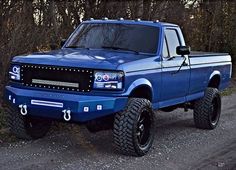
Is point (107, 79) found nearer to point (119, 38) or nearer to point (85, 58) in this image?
point (85, 58)

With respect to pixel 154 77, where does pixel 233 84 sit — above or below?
below

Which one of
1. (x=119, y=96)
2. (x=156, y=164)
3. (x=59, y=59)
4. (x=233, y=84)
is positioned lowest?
(x=233, y=84)

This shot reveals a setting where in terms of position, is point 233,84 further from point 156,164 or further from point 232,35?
point 156,164

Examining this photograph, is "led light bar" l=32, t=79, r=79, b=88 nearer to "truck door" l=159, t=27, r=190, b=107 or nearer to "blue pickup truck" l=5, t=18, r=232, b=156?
"blue pickup truck" l=5, t=18, r=232, b=156

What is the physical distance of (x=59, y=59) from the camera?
261 inches

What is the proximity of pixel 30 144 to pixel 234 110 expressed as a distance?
622 cm

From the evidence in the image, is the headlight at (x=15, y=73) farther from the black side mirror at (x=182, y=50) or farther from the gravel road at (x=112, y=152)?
the black side mirror at (x=182, y=50)

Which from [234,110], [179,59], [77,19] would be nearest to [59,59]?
[179,59]

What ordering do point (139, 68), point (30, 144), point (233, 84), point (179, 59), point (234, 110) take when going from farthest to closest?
point (233, 84) → point (234, 110) → point (179, 59) → point (30, 144) → point (139, 68)

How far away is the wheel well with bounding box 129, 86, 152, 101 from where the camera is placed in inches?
276

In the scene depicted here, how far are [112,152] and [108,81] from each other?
48.5 inches

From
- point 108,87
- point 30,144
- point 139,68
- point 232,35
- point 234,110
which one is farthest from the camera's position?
point 232,35

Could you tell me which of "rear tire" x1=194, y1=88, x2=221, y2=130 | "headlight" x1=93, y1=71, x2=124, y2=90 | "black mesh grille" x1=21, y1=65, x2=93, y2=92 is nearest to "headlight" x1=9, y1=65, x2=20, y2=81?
"black mesh grille" x1=21, y1=65, x2=93, y2=92

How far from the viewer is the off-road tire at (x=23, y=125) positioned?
7242mm
